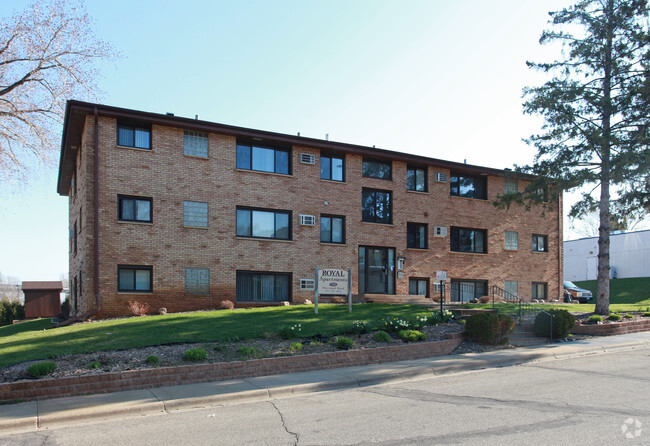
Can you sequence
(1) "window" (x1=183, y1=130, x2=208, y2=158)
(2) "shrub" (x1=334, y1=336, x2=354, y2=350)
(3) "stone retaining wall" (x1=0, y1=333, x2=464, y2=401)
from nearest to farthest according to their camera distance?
1. (3) "stone retaining wall" (x1=0, y1=333, x2=464, y2=401)
2. (2) "shrub" (x1=334, y1=336, x2=354, y2=350)
3. (1) "window" (x1=183, y1=130, x2=208, y2=158)

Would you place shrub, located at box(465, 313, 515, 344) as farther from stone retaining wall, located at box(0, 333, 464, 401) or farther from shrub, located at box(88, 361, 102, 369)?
shrub, located at box(88, 361, 102, 369)

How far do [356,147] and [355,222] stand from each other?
3.32 metres

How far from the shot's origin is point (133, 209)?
20.2 meters

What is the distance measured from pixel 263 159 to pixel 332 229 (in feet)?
14.2

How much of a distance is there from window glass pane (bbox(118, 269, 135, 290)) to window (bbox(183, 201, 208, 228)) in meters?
2.72

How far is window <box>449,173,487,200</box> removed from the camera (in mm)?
27638

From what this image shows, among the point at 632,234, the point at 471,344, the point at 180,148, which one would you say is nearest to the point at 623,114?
the point at 471,344

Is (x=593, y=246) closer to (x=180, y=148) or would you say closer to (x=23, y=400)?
(x=180, y=148)

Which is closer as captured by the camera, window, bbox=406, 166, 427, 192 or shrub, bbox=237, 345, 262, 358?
shrub, bbox=237, 345, 262, 358

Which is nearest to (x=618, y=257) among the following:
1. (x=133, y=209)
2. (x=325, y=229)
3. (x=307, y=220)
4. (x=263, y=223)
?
(x=325, y=229)

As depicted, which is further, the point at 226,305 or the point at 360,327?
the point at 226,305

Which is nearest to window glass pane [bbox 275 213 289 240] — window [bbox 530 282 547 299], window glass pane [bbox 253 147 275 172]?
window glass pane [bbox 253 147 275 172]

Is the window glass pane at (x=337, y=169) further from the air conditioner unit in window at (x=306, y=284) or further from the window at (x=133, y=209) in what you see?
the window at (x=133, y=209)

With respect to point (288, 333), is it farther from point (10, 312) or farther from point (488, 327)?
point (10, 312)
